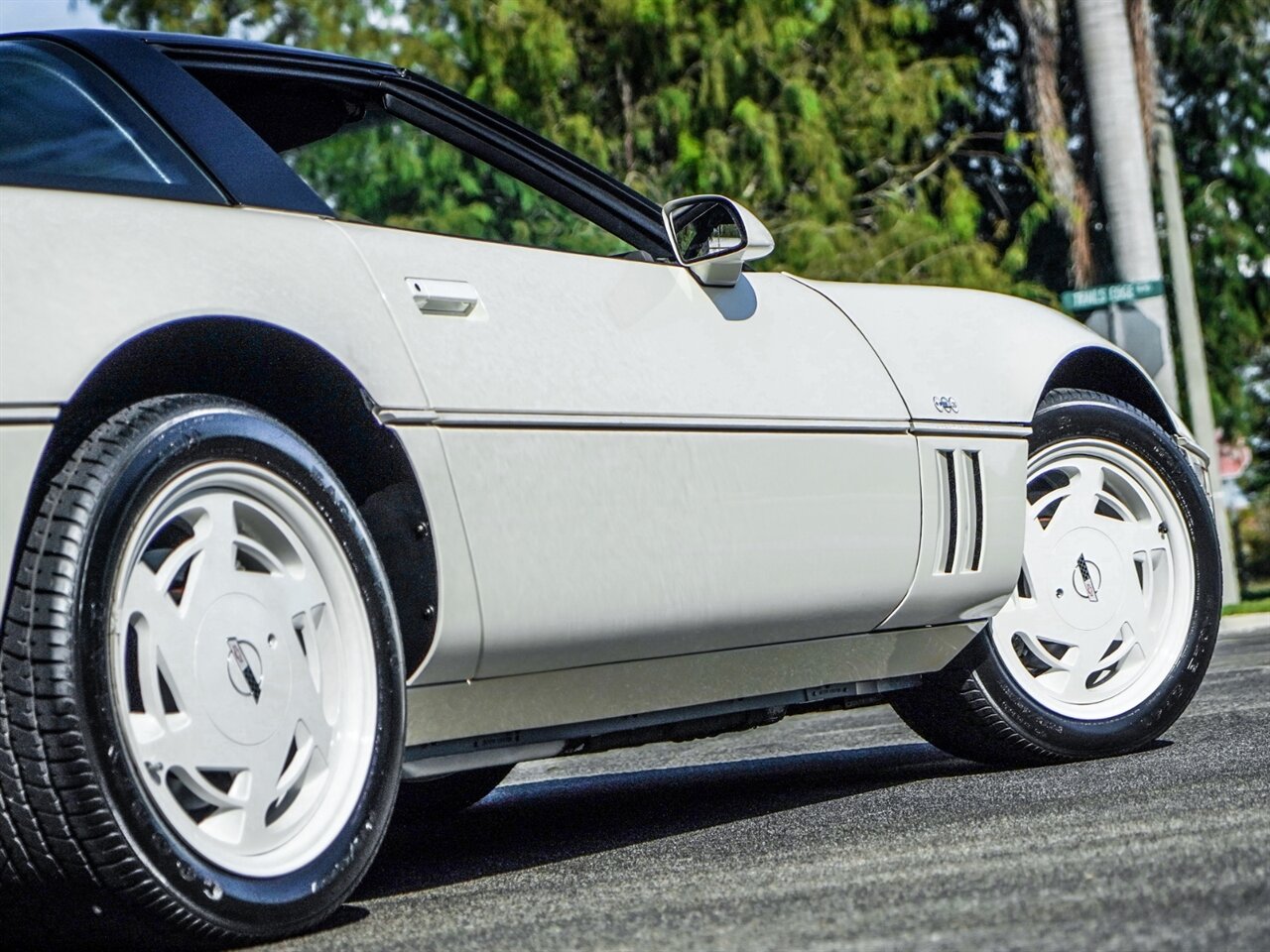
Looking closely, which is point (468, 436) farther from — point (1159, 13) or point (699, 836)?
point (1159, 13)

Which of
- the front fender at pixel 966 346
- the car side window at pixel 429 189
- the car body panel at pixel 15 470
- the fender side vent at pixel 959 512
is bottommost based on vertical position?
the fender side vent at pixel 959 512

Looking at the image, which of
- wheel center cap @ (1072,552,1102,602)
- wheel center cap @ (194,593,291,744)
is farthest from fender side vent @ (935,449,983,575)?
wheel center cap @ (194,593,291,744)

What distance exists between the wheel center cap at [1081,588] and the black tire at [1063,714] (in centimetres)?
21

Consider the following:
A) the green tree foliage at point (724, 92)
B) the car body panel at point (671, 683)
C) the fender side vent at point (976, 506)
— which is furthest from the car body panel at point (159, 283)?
the green tree foliage at point (724, 92)

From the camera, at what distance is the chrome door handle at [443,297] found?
3.32 m

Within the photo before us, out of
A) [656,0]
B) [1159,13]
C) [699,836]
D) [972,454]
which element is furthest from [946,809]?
[1159,13]

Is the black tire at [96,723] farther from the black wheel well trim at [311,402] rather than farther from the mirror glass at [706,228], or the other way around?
the mirror glass at [706,228]

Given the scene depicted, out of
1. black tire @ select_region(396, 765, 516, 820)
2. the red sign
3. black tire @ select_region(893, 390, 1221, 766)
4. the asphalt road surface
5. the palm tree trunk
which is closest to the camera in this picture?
the asphalt road surface

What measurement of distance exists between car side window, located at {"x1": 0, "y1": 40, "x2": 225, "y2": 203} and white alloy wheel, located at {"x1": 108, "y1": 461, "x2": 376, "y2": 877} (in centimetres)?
51

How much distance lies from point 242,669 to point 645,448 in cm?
94

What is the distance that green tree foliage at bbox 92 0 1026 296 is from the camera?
1834 cm

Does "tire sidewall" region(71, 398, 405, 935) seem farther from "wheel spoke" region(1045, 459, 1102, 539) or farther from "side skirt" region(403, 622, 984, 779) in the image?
"wheel spoke" region(1045, 459, 1102, 539)

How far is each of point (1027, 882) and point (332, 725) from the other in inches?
44.4

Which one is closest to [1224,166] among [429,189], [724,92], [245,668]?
[724,92]
